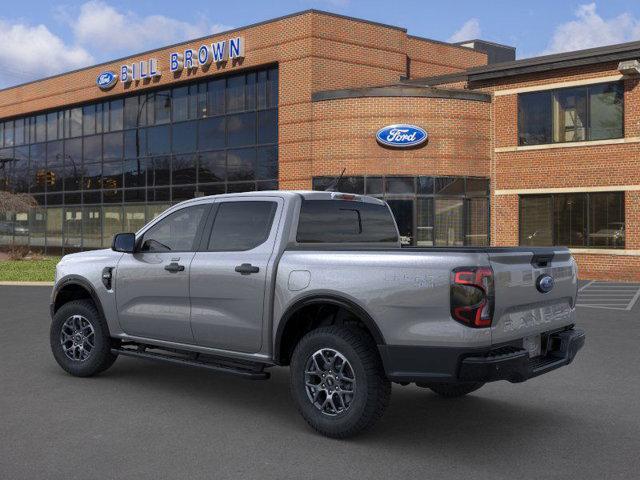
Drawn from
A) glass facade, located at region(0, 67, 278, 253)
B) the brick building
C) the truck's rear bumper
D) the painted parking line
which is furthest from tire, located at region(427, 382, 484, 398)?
glass facade, located at region(0, 67, 278, 253)

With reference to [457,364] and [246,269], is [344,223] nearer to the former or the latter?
[246,269]

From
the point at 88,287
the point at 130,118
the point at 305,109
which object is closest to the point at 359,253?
the point at 88,287

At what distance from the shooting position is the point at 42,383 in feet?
22.9

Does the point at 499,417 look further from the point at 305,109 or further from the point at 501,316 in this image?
the point at 305,109

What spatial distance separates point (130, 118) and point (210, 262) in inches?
1071

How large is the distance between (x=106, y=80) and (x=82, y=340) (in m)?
26.7

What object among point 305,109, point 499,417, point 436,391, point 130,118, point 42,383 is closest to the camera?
point 499,417

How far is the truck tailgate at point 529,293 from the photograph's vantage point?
473 cm

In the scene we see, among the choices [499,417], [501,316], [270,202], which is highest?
[270,202]

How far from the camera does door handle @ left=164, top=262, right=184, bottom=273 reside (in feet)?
20.8

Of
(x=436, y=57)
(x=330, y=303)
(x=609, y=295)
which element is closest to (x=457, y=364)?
(x=330, y=303)

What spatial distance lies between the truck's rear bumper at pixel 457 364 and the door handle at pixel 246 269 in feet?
4.45

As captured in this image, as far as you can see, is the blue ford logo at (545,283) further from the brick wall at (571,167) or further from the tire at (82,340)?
the brick wall at (571,167)

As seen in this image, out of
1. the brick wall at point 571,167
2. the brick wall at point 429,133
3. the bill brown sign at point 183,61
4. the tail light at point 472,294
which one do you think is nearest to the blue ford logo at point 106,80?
the bill brown sign at point 183,61
